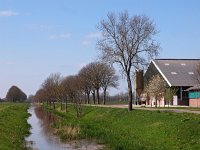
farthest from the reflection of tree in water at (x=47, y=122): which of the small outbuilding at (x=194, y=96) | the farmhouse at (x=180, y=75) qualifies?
the small outbuilding at (x=194, y=96)

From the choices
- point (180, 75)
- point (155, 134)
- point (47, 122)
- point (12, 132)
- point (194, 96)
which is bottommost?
point (47, 122)

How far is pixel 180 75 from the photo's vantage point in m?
80.6

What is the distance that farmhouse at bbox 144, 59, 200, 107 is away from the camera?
7626cm

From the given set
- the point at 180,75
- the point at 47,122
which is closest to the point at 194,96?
the point at 180,75

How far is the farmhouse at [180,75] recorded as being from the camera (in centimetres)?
7626

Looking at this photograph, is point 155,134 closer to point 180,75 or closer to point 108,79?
point 180,75

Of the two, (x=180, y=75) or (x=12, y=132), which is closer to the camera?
(x=12, y=132)

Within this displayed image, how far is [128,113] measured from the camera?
5228cm

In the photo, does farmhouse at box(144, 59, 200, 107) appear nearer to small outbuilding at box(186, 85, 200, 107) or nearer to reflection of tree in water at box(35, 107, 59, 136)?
small outbuilding at box(186, 85, 200, 107)

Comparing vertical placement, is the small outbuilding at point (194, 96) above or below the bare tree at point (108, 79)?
below

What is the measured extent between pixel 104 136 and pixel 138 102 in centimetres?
5702

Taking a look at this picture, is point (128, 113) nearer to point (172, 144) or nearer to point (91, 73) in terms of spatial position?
point (172, 144)

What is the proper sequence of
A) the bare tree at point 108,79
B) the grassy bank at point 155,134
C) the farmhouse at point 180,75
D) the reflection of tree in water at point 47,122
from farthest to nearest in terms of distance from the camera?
1. the bare tree at point 108,79
2. the farmhouse at point 180,75
3. the reflection of tree in water at point 47,122
4. the grassy bank at point 155,134

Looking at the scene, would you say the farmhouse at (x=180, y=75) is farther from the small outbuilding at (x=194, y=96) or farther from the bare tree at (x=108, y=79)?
the bare tree at (x=108, y=79)
